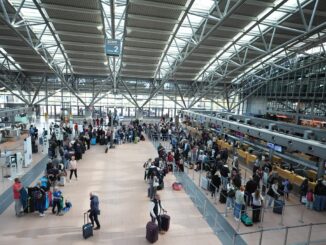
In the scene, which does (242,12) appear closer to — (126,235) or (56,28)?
(56,28)

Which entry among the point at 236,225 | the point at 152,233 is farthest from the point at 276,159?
the point at 152,233

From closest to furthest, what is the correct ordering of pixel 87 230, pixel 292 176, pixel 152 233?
pixel 152 233 → pixel 87 230 → pixel 292 176

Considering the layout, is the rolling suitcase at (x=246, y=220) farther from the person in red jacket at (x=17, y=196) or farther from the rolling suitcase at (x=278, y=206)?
the person in red jacket at (x=17, y=196)

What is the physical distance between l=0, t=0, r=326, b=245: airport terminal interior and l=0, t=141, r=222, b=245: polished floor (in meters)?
0.06

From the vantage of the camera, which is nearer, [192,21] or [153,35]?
[192,21]

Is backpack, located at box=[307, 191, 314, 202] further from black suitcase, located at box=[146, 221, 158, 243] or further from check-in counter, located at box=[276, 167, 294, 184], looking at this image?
black suitcase, located at box=[146, 221, 158, 243]

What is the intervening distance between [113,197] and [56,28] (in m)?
13.3

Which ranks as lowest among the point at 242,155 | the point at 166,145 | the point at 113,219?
the point at 113,219

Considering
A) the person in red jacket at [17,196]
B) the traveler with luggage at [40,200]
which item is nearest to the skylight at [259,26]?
the traveler with luggage at [40,200]

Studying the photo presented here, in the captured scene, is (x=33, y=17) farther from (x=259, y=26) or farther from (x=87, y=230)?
(x=87, y=230)

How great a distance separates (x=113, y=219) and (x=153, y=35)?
45.6 feet

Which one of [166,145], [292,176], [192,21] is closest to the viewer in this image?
[292,176]

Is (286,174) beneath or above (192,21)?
beneath

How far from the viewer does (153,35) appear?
1823 cm
